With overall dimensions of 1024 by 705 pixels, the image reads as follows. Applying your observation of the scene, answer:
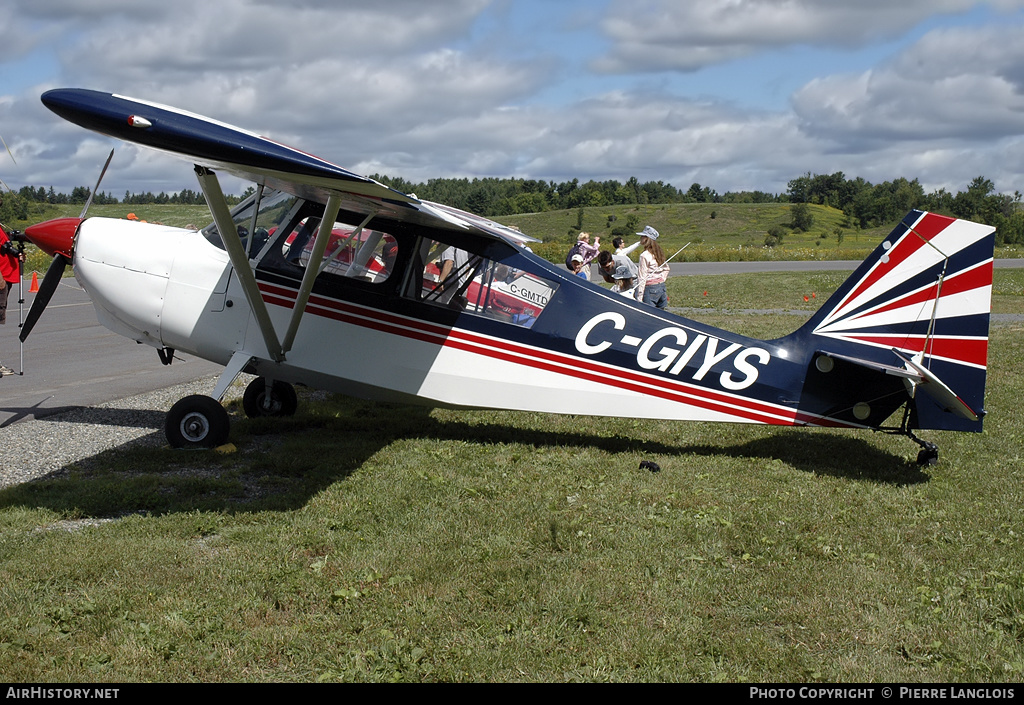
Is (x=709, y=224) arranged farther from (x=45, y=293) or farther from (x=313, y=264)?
(x=313, y=264)

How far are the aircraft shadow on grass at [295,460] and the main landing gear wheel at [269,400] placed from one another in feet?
0.97

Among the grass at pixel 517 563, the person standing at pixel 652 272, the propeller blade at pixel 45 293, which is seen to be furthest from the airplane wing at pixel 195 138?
the person standing at pixel 652 272

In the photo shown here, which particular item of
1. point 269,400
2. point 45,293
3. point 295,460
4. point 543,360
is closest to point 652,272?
point 543,360

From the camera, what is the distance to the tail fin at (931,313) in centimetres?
612

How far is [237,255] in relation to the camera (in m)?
6.18

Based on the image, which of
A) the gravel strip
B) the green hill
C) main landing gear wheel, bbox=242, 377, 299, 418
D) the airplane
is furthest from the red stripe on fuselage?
the green hill

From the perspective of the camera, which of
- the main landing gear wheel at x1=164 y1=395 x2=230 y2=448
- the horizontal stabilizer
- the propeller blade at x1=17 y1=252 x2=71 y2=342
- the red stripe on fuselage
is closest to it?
the horizontal stabilizer

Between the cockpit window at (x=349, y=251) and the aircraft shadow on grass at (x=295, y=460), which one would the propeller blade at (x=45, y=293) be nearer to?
the aircraft shadow on grass at (x=295, y=460)

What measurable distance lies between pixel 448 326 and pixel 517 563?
115 inches

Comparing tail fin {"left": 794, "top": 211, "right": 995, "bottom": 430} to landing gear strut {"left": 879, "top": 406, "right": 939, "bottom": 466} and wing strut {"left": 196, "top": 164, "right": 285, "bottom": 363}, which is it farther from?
wing strut {"left": 196, "top": 164, "right": 285, "bottom": 363}

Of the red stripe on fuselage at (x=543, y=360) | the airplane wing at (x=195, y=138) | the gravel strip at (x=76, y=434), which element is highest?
the airplane wing at (x=195, y=138)

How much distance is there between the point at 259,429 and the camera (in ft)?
25.1

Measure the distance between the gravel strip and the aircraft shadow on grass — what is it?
5 centimetres

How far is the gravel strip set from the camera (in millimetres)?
6402
